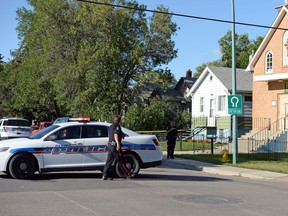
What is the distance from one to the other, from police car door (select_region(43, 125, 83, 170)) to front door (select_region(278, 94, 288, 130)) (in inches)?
812

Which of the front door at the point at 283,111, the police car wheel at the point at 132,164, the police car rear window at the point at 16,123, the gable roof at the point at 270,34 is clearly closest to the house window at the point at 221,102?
the gable roof at the point at 270,34

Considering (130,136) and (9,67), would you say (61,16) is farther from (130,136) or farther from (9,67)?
(130,136)

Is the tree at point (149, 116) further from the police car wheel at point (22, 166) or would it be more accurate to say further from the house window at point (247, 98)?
the police car wheel at point (22, 166)

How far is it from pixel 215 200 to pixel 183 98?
4632 centimetres

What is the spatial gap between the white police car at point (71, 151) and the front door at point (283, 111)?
1889 centimetres

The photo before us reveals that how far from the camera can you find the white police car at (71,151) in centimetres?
1359

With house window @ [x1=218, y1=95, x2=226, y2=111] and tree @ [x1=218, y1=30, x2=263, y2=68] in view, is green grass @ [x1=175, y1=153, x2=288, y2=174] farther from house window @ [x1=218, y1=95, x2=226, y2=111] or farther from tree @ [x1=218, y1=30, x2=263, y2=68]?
tree @ [x1=218, y1=30, x2=263, y2=68]

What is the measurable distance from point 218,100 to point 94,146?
29.6 metres

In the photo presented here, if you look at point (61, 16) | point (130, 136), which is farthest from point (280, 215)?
point (61, 16)

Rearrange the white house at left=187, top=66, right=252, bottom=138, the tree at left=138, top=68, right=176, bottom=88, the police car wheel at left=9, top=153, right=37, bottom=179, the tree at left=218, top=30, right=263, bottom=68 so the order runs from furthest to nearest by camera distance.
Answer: the tree at left=218, top=30, right=263, bottom=68 < the white house at left=187, top=66, right=252, bottom=138 < the tree at left=138, top=68, right=176, bottom=88 < the police car wheel at left=9, top=153, right=37, bottom=179

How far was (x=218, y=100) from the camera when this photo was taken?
4272cm

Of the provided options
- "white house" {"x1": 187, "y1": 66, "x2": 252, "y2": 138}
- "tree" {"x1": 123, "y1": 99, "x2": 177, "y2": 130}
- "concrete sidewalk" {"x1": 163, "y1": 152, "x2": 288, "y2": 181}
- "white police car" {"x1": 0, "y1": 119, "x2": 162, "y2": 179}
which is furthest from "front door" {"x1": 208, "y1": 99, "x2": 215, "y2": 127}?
"white police car" {"x1": 0, "y1": 119, "x2": 162, "y2": 179}

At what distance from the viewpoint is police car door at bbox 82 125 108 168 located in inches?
557

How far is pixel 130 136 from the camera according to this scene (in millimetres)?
14750
